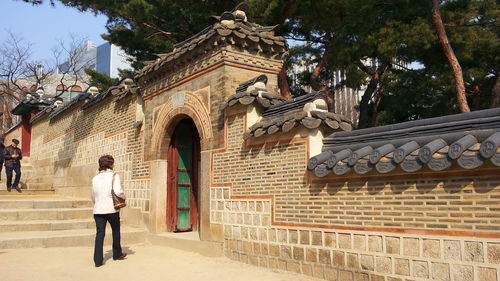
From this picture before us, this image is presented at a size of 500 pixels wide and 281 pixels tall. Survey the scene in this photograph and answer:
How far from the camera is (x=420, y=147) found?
4.73 m

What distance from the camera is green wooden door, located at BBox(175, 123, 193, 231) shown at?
9.34 metres

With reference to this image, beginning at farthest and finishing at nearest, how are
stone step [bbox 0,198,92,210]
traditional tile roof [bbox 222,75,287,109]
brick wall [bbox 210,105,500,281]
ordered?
stone step [bbox 0,198,92,210]
traditional tile roof [bbox 222,75,287,109]
brick wall [bbox 210,105,500,281]

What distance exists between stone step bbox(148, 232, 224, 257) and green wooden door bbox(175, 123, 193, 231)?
1.35ft

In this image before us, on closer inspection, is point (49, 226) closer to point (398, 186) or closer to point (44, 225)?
point (44, 225)

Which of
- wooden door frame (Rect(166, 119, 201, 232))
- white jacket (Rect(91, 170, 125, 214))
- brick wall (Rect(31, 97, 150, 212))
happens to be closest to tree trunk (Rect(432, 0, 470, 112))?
wooden door frame (Rect(166, 119, 201, 232))

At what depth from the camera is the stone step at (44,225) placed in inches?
344

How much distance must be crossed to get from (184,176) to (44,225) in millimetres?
3007

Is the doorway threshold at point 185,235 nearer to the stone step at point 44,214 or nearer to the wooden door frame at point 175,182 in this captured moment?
the wooden door frame at point 175,182

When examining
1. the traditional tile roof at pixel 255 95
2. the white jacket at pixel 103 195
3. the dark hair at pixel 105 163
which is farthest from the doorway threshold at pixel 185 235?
the traditional tile roof at pixel 255 95

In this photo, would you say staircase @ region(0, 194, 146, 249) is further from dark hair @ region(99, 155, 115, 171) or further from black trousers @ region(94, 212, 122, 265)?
dark hair @ region(99, 155, 115, 171)

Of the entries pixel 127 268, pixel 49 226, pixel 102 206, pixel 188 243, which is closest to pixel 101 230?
pixel 102 206

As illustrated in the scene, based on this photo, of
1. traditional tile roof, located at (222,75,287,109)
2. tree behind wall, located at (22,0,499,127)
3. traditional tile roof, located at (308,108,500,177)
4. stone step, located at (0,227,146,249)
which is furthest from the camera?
tree behind wall, located at (22,0,499,127)

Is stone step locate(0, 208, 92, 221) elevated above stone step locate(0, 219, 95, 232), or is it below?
above

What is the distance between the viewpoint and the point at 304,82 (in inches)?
656
